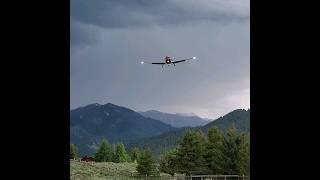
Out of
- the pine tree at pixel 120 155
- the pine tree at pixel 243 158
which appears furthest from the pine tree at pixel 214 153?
the pine tree at pixel 120 155

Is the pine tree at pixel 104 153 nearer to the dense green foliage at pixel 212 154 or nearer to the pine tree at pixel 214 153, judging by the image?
the dense green foliage at pixel 212 154

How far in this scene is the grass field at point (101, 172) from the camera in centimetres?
3347

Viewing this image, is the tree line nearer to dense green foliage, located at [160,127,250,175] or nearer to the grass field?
dense green foliage, located at [160,127,250,175]

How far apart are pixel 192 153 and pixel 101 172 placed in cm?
690

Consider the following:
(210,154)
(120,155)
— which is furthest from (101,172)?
(120,155)

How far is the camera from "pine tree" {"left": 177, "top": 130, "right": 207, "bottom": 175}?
31453mm

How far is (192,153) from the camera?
31734 millimetres

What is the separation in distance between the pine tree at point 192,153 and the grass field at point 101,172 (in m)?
1.44

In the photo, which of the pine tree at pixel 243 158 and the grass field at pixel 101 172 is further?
the grass field at pixel 101 172

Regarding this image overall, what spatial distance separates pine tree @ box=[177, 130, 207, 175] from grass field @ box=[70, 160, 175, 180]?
1438 millimetres
